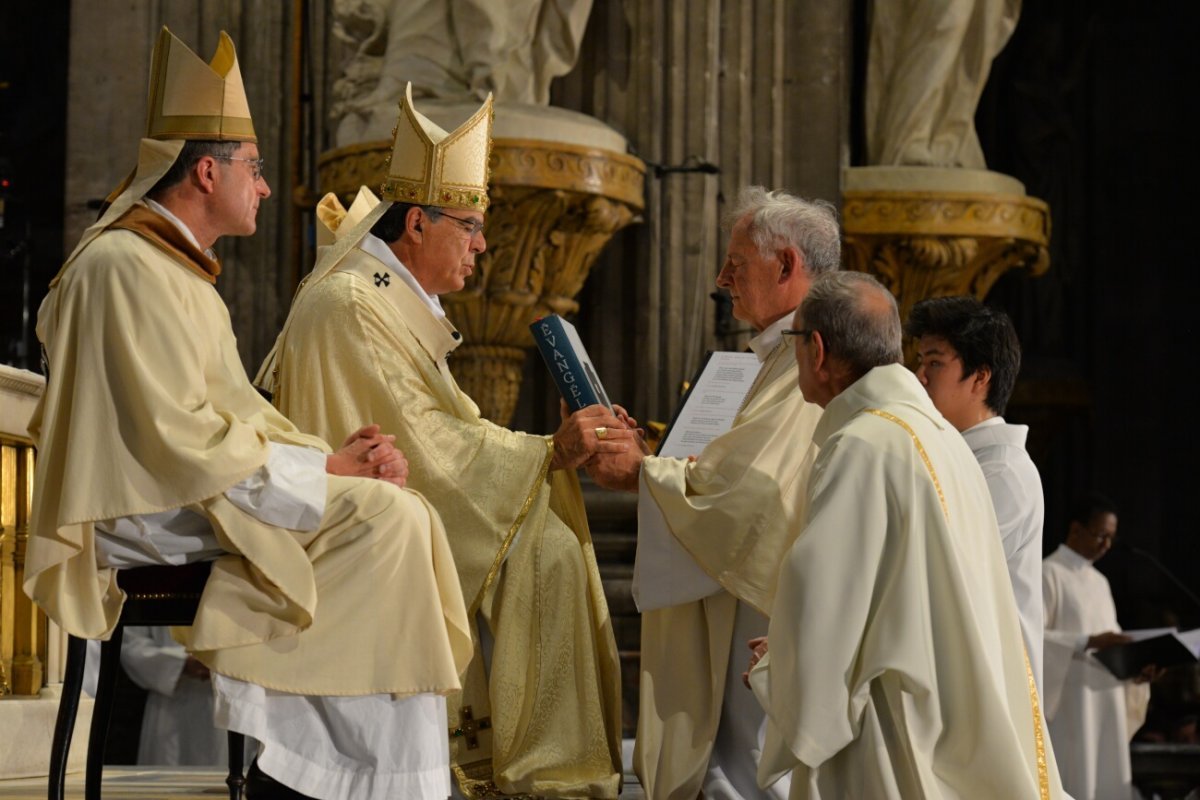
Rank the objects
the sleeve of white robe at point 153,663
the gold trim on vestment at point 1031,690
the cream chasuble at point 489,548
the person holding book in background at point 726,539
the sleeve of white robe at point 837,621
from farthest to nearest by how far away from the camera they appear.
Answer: the sleeve of white robe at point 153,663, the cream chasuble at point 489,548, the person holding book in background at point 726,539, the gold trim on vestment at point 1031,690, the sleeve of white robe at point 837,621

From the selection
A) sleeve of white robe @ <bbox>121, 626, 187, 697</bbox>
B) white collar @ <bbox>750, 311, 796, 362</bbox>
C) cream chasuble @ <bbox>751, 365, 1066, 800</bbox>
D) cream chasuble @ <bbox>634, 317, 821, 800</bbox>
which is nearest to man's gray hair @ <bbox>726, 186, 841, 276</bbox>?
white collar @ <bbox>750, 311, 796, 362</bbox>

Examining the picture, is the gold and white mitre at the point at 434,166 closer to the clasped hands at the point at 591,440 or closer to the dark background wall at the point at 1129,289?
the clasped hands at the point at 591,440

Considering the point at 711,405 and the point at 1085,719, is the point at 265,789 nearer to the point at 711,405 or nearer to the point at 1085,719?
the point at 711,405

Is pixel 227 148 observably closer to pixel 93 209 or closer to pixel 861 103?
pixel 93 209

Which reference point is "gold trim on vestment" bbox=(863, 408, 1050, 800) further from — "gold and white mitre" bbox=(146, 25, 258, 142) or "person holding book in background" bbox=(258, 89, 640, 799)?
"gold and white mitre" bbox=(146, 25, 258, 142)

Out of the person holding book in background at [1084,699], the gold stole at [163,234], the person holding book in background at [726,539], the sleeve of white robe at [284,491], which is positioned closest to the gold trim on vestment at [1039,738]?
the person holding book in background at [726,539]

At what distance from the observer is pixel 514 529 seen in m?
4.89

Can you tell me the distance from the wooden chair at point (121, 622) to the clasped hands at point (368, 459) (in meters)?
0.36

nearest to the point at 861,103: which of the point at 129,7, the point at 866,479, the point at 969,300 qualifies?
the point at 129,7

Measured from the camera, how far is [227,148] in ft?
13.9

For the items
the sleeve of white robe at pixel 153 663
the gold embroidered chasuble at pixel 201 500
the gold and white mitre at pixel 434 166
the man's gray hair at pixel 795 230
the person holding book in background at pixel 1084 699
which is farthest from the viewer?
the person holding book in background at pixel 1084 699

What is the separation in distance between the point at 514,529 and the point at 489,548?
0.08m

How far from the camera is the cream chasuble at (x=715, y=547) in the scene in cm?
475

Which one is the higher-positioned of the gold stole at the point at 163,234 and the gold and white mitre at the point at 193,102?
the gold and white mitre at the point at 193,102
